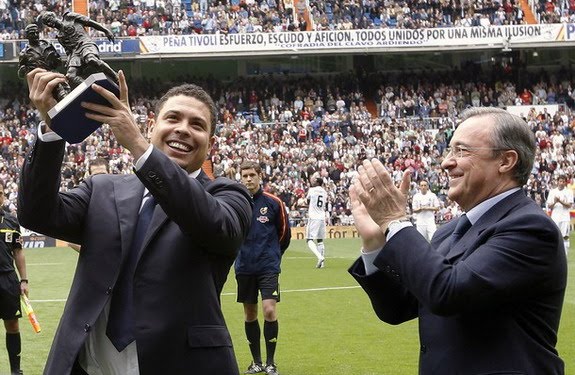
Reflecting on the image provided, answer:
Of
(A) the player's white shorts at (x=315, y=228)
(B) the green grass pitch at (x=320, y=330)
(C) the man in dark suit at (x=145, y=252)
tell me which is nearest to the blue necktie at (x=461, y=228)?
(C) the man in dark suit at (x=145, y=252)

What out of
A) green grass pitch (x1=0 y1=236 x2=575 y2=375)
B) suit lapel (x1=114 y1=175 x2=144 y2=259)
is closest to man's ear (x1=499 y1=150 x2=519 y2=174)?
suit lapel (x1=114 y1=175 x2=144 y2=259)

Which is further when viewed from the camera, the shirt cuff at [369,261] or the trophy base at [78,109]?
the shirt cuff at [369,261]

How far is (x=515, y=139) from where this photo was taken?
3.77 m

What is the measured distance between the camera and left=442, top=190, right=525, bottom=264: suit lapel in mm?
3703

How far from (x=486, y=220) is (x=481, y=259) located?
→ 313 millimetres

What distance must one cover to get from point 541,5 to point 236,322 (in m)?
34.8

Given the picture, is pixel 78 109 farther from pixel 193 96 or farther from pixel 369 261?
pixel 369 261

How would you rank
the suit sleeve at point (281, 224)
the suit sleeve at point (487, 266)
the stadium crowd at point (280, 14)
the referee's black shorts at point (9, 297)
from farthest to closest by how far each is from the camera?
the stadium crowd at point (280, 14), the suit sleeve at point (281, 224), the referee's black shorts at point (9, 297), the suit sleeve at point (487, 266)

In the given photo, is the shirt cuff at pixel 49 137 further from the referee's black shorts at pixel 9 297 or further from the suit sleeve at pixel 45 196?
the referee's black shorts at pixel 9 297

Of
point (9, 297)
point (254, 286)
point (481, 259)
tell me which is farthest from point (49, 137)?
point (254, 286)

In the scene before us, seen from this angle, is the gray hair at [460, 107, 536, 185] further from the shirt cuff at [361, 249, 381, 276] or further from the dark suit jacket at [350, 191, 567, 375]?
the shirt cuff at [361, 249, 381, 276]

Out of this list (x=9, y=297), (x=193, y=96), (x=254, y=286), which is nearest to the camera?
(x=193, y=96)

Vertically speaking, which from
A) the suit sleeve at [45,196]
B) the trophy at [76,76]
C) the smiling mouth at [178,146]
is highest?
the trophy at [76,76]

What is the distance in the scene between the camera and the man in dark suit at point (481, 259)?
3.43 meters
